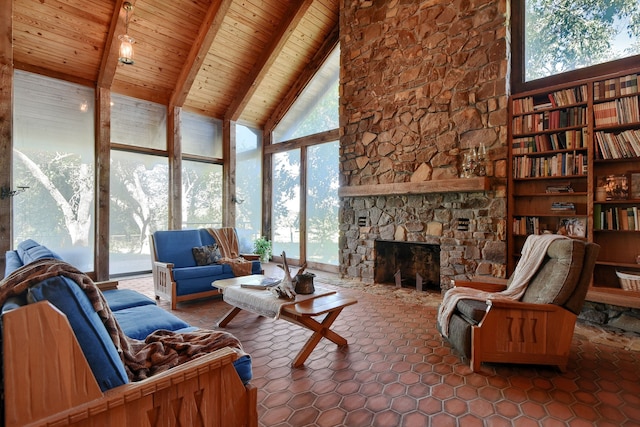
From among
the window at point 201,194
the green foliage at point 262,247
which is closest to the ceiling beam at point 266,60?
the window at point 201,194

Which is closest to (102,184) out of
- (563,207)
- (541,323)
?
(541,323)

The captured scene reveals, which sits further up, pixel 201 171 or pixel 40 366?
pixel 201 171

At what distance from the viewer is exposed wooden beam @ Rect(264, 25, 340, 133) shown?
6355mm

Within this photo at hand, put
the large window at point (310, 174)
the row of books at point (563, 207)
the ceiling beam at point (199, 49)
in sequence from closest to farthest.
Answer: the row of books at point (563, 207) → the ceiling beam at point (199, 49) → the large window at point (310, 174)

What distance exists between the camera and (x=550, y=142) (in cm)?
378

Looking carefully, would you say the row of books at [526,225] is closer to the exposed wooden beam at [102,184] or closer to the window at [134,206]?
the window at [134,206]

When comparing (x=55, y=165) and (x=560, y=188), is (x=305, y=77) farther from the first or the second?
(x=560, y=188)

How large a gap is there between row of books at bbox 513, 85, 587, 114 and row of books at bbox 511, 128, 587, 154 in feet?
1.02

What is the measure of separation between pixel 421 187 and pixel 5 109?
5319mm

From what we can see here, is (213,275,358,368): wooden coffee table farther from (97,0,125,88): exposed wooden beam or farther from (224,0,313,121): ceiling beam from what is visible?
(224,0,313,121): ceiling beam

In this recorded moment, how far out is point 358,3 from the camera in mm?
5465

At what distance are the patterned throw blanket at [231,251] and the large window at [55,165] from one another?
218cm

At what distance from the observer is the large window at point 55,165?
4727 millimetres

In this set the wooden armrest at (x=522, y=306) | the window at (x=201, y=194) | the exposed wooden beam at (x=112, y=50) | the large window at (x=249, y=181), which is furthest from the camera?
the large window at (x=249, y=181)
